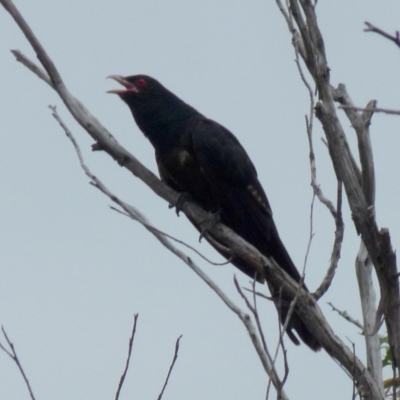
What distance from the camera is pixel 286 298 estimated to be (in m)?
4.56

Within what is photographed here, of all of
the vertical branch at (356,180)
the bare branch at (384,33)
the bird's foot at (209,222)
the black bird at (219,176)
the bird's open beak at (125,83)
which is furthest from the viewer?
the bird's open beak at (125,83)

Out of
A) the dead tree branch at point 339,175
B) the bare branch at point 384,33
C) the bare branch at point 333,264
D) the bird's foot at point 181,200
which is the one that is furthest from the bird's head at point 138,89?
the bare branch at point 384,33

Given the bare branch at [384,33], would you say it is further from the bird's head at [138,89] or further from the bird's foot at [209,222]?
the bird's head at [138,89]

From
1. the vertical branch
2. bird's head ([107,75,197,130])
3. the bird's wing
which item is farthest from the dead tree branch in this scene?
bird's head ([107,75,197,130])

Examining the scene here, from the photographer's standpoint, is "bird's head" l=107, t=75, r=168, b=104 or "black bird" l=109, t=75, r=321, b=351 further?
"bird's head" l=107, t=75, r=168, b=104

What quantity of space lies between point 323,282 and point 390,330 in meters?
0.91

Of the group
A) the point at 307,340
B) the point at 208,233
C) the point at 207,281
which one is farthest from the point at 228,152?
the point at 207,281

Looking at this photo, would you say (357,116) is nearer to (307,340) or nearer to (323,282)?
(323,282)

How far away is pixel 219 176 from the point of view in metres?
5.90

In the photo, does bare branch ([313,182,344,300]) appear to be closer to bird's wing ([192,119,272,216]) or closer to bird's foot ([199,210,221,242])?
bird's foot ([199,210,221,242])

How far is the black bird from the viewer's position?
5.89m

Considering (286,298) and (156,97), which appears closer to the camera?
(286,298)

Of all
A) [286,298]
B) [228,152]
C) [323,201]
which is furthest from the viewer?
[228,152]

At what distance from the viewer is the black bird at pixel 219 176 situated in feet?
19.3
